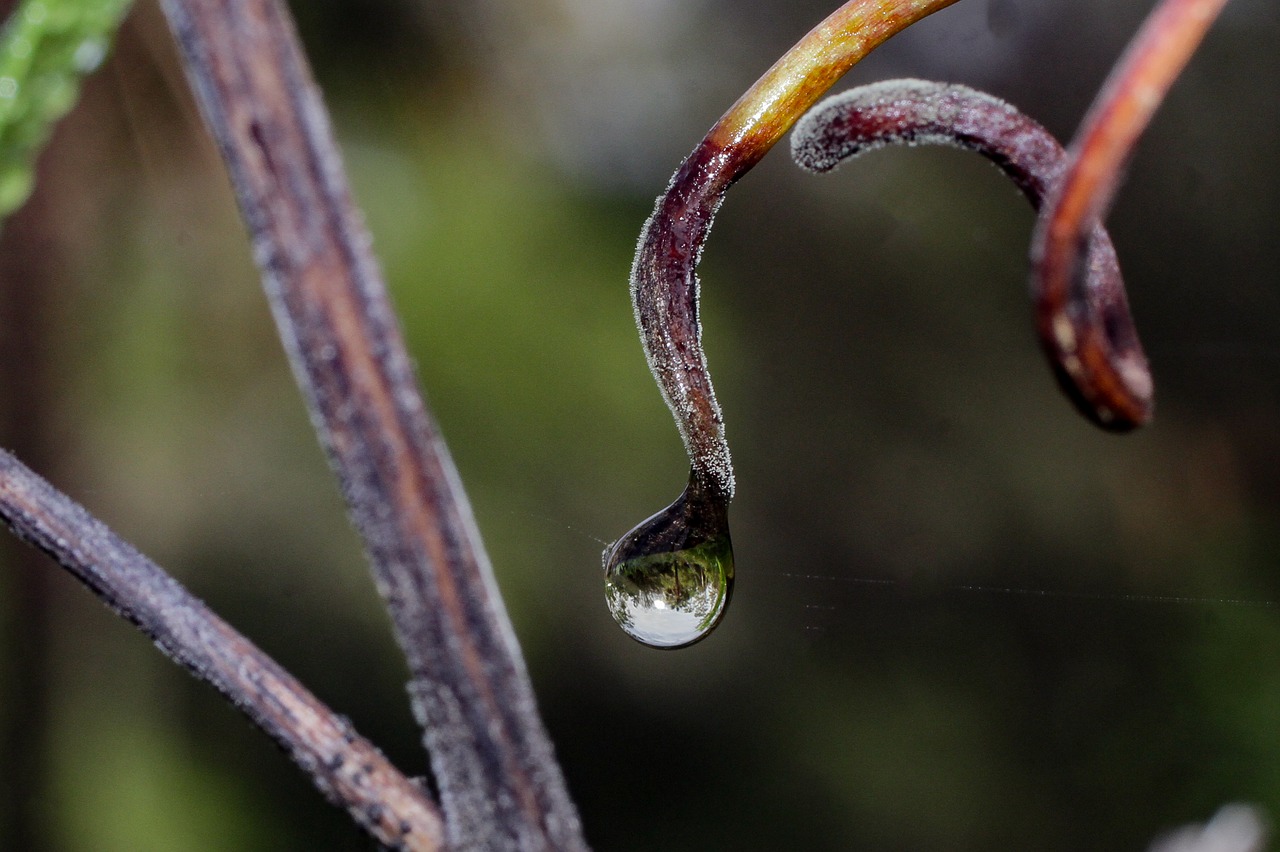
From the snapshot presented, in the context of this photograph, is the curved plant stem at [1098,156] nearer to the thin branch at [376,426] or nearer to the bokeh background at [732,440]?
the thin branch at [376,426]

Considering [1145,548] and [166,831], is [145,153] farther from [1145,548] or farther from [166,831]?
[1145,548]

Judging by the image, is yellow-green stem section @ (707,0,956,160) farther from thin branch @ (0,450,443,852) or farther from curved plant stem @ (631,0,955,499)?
thin branch @ (0,450,443,852)

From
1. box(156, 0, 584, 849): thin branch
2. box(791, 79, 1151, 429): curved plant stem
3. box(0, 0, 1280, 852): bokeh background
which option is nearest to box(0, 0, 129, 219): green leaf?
box(156, 0, 584, 849): thin branch

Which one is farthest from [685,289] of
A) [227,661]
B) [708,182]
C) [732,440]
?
[732,440]

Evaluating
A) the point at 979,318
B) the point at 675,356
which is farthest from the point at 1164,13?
the point at 979,318

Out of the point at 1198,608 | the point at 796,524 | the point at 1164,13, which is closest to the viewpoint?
the point at 1164,13

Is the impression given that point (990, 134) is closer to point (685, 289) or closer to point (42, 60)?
point (685, 289)

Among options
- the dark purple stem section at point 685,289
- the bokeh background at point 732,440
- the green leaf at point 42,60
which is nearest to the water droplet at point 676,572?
the dark purple stem section at point 685,289
